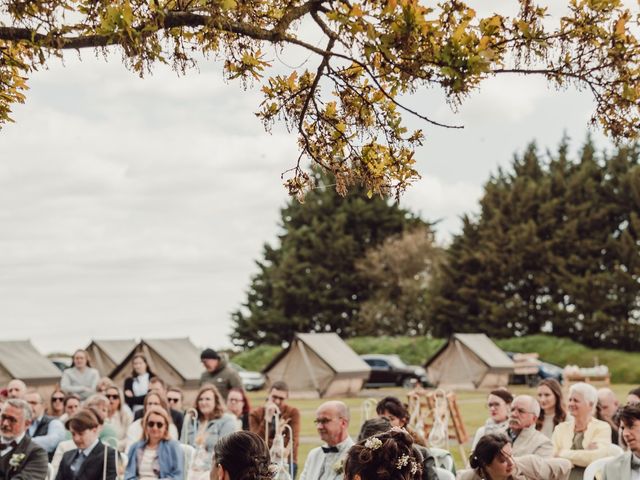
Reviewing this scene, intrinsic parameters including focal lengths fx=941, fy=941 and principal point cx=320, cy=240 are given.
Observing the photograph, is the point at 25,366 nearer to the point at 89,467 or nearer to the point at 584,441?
the point at 89,467

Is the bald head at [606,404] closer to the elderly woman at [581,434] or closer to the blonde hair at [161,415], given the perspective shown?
the elderly woman at [581,434]

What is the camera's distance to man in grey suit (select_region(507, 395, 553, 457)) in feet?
26.5

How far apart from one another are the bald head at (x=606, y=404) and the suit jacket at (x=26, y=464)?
5.56 meters

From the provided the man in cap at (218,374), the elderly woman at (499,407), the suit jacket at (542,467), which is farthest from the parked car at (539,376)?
the suit jacket at (542,467)

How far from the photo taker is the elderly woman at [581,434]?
8.23m

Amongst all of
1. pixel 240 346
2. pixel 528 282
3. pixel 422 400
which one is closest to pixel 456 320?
pixel 528 282

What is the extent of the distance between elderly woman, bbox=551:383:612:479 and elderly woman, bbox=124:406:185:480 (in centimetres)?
343

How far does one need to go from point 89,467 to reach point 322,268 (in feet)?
176

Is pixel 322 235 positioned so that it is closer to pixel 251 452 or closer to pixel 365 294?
pixel 365 294

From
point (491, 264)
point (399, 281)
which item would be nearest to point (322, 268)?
point (399, 281)

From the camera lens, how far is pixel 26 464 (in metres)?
8.38

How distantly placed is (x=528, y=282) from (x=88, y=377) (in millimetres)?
40628

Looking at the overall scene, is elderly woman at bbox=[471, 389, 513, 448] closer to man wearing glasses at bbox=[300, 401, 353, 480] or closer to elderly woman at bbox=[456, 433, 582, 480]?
man wearing glasses at bbox=[300, 401, 353, 480]

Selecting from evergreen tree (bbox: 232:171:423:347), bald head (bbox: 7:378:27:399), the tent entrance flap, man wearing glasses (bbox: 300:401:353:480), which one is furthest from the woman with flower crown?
evergreen tree (bbox: 232:171:423:347)
